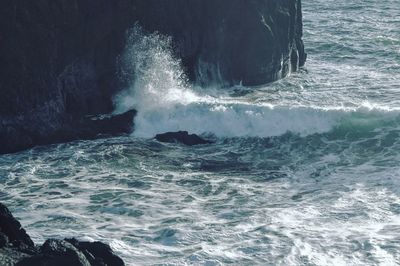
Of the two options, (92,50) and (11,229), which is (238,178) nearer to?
(92,50)

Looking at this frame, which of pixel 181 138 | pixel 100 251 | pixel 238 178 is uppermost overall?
pixel 100 251

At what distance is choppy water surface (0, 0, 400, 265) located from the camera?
22.2m

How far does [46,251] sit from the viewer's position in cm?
1842

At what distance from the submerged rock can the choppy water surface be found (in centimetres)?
192

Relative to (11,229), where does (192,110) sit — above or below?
below

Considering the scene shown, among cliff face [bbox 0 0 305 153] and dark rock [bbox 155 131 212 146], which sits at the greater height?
cliff face [bbox 0 0 305 153]

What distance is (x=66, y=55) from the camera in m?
31.6

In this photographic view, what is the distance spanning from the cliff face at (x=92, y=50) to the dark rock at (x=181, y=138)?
7.53ft

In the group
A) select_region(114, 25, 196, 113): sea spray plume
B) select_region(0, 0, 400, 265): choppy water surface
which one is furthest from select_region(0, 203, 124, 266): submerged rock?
select_region(114, 25, 196, 113): sea spray plume

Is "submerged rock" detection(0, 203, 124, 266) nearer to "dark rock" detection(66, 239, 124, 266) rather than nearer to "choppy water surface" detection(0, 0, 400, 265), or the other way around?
"dark rock" detection(66, 239, 124, 266)

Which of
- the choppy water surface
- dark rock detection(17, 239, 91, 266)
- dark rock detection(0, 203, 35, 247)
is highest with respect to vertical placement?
dark rock detection(0, 203, 35, 247)

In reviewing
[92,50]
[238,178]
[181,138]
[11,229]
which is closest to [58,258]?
[11,229]

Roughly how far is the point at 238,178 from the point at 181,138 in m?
4.25

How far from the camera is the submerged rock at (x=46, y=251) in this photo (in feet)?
59.7
